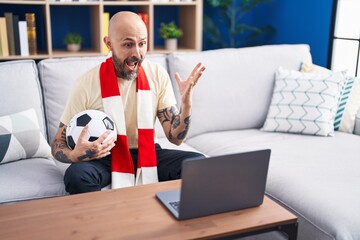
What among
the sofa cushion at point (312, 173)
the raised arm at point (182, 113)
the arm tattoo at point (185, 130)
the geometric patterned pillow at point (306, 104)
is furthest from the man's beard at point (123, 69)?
the geometric patterned pillow at point (306, 104)

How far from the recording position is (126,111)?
6.66 feet

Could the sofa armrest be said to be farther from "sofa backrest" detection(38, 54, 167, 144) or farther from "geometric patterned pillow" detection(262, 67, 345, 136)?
"sofa backrest" detection(38, 54, 167, 144)

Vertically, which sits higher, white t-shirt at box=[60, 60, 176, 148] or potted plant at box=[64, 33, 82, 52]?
potted plant at box=[64, 33, 82, 52]

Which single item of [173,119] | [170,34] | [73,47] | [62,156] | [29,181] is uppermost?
[170,34]

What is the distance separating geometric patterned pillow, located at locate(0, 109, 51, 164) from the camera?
2037mm

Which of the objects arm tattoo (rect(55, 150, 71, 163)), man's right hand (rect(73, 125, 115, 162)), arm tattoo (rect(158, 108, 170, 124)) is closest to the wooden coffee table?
man's right hand (rect(73, 125, 115, 162))

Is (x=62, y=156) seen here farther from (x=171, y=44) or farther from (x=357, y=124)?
(x=171, y=44)

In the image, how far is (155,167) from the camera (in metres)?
1.98

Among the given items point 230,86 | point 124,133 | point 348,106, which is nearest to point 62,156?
point 124,133

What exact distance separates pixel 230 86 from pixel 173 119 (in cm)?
75

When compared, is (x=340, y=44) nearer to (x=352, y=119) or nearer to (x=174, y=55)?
(x=352, y=119)

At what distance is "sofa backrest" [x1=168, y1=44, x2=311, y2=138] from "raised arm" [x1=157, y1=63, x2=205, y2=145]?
568mm

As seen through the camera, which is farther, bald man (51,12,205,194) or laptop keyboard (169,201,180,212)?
bald man (51,12,205,194)

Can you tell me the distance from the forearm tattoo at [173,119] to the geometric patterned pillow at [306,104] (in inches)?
31.6
